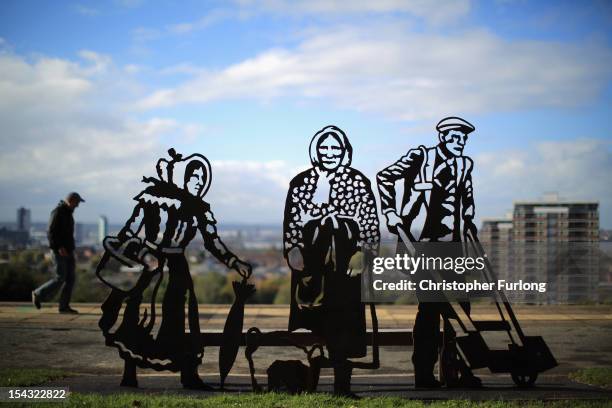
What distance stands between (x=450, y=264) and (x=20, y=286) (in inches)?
462

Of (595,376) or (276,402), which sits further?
(595,376)

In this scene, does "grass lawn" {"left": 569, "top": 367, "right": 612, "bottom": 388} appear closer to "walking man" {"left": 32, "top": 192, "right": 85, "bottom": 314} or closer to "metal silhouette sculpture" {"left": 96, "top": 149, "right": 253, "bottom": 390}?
"metal silhouette sculpture" {"left": 96, "top": 149, "right": 253, "bottom": 390}

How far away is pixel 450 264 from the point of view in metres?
7.89

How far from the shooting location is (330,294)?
7520 millimetres

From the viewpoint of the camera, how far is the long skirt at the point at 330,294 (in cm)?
749

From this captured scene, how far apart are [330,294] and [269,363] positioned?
97.4 inches

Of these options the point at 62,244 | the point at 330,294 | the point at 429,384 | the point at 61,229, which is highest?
the point at 61,229

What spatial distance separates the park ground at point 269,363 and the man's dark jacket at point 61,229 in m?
1.31

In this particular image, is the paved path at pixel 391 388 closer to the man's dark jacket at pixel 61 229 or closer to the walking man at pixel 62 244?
the walking man at pixel 62 244

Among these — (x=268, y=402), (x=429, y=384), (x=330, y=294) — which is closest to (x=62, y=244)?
(x=330, y=294)

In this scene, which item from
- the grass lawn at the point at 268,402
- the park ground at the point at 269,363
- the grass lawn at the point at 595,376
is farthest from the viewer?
the grass lawn at the point at 595,376

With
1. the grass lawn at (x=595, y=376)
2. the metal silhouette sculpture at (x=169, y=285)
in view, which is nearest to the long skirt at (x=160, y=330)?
the metal silhouette sculpture at (x=169, y=285)

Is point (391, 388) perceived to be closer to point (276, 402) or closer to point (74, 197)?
point (276, 402)

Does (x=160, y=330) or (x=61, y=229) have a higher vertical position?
(x=61, y=229)
